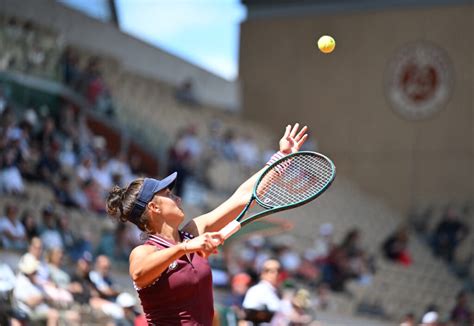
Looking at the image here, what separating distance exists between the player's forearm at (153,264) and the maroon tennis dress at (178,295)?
78 millimetres

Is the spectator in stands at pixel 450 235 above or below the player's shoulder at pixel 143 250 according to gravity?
above

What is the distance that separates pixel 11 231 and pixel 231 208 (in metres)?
7.67

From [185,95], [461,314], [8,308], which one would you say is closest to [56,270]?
[8,308]

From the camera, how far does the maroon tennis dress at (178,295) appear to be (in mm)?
4199

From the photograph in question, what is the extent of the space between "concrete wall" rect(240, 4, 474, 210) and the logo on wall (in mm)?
152

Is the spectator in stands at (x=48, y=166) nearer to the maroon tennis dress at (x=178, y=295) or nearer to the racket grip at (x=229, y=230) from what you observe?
the maroon tennis dress at (x=178, y=295)

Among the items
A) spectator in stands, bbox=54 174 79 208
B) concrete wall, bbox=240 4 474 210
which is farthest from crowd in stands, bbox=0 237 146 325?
concrete wall, bbox=240 4 474 210

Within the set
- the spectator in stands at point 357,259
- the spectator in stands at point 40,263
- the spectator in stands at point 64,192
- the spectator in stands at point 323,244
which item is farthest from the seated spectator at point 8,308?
the spectator in stands at point 357,259

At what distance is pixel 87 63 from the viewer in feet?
61.2

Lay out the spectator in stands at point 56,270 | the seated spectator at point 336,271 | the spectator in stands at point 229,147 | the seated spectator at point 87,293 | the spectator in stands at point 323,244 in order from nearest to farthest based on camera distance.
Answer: the seated spectator at point 87,293
the spectator in stands at point 56,270
the seated spectator at point 336,271
the spectator in stands at point 323,244
the spectator in stands at point 229,147

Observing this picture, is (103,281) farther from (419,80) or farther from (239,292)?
(419,80)

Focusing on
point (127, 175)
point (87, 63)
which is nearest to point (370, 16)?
point (87, 63)

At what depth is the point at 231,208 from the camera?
15.4 ft

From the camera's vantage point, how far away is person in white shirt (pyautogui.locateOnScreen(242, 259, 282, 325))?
8.40m
